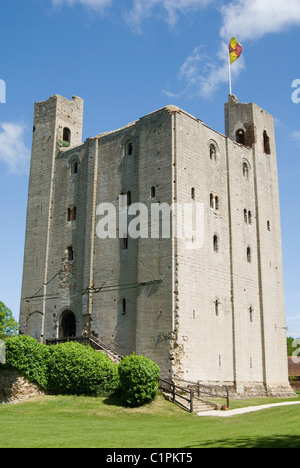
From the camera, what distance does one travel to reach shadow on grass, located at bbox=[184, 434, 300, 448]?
13.0 meters

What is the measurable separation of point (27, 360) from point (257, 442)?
1645cm

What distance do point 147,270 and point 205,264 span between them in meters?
3.75

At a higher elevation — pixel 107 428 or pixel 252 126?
pixel 252 126

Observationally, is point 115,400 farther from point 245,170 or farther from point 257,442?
point 245,170

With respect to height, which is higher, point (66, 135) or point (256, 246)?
point (66, 135)

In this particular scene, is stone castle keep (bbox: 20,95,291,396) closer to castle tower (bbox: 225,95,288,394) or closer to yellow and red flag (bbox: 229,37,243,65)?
castle tower (bbox: 225,95,288,394)

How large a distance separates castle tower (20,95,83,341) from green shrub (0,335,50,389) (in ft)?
28.9

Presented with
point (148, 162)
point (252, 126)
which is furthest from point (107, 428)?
point (252, 126)

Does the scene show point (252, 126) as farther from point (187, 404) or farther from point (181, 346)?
point (187, 404)

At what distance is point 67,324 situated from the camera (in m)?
36.1

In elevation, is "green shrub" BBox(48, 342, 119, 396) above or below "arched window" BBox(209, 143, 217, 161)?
below

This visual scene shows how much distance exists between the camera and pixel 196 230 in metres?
31.6

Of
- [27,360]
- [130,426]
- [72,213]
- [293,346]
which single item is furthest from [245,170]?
[293,346]

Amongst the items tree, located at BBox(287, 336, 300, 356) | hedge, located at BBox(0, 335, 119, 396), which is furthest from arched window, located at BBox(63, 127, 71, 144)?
tree, located at BBox(287, 336, 300, 356)
